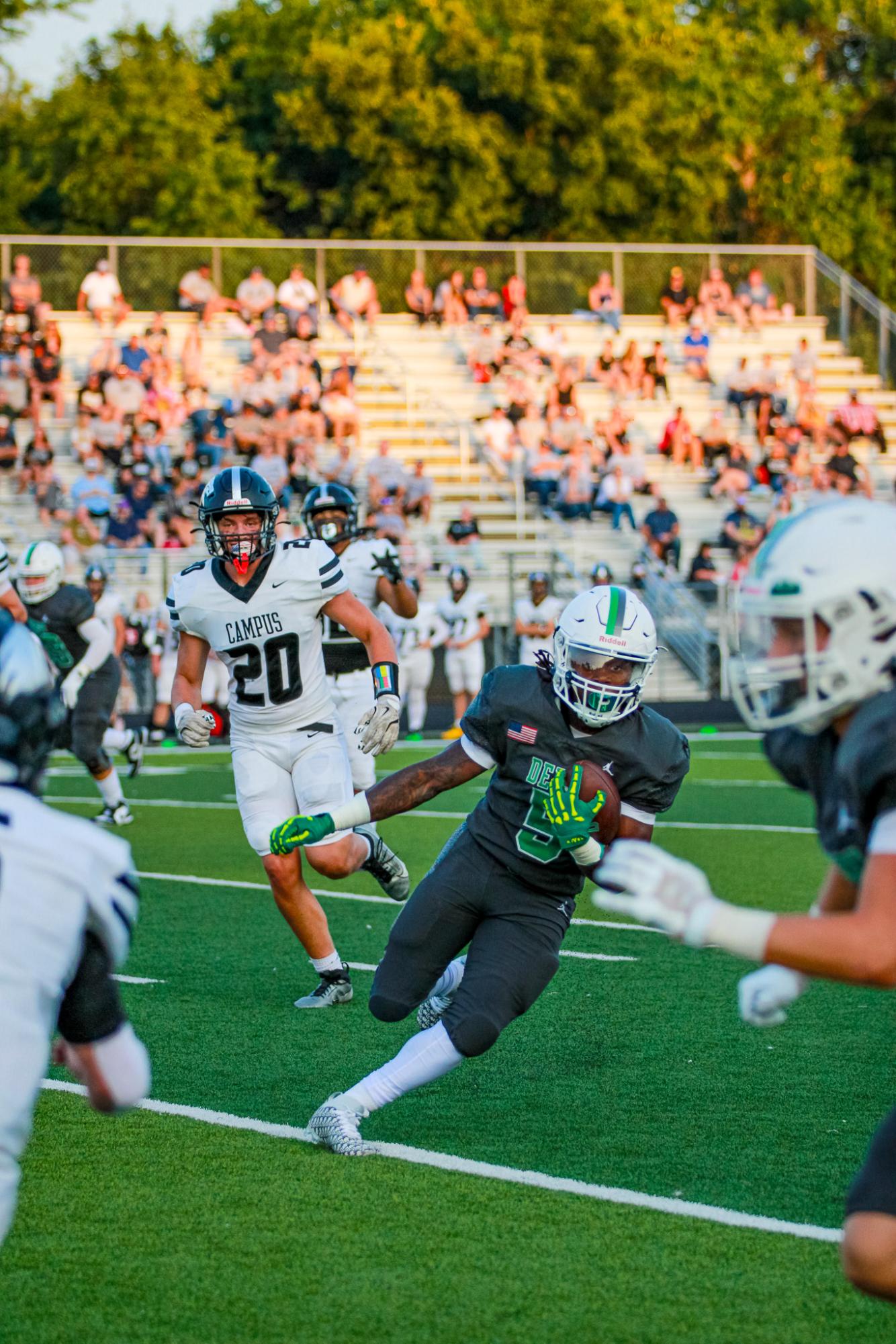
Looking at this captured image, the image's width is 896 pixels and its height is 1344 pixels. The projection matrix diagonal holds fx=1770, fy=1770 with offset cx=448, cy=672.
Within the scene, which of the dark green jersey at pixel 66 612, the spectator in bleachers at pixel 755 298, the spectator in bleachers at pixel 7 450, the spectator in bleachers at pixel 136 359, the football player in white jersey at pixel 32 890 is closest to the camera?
the football player in white jersey at pixel 32 890

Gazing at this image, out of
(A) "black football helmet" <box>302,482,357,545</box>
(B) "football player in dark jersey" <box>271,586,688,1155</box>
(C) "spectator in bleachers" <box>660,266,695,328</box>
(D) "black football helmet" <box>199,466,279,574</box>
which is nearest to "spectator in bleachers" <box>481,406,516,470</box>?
(C) "spectator in bleachers" <box>660,266,695,328</box>

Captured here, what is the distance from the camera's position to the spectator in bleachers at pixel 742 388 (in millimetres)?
24031

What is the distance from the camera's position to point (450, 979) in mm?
5664

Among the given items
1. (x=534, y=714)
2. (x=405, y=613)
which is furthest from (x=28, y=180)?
(x=534, y=714)

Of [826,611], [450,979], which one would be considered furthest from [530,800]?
[826,611]

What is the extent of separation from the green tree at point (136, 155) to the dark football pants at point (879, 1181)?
31.1m

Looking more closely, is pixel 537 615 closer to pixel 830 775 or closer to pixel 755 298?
pixel 755 298

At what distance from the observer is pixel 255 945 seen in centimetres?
762

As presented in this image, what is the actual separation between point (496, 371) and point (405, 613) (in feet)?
50.9

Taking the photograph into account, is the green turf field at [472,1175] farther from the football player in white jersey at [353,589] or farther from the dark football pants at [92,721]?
the dark football pants at [92,721]

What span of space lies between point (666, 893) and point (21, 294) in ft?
66.5

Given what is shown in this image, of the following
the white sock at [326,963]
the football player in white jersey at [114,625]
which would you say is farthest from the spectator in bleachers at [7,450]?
the white sock at [326,963]

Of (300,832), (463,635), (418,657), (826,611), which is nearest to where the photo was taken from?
(826,611)

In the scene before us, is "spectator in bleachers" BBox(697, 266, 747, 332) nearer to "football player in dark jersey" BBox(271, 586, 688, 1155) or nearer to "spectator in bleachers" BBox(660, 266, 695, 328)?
"spectator in bleachers" BBox(660, 266, 695, 328)
